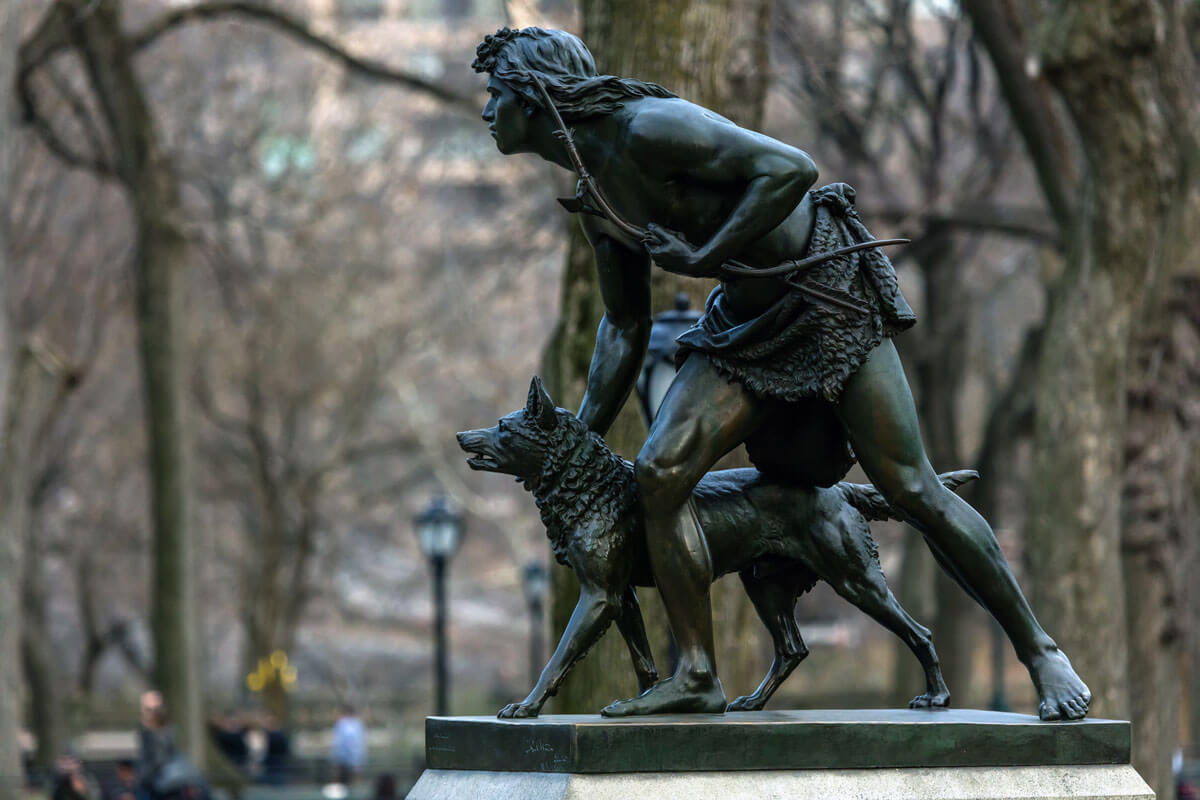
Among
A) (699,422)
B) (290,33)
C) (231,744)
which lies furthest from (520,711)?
(231,744)

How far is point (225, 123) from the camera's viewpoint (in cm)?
3072

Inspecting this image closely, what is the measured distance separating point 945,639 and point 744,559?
1510cm

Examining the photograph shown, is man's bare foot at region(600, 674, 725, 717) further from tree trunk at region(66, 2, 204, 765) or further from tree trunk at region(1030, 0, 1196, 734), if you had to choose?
tree trunk at region(66, 2, 204, 765)

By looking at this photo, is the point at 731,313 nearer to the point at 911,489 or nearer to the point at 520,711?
the point at 911,489

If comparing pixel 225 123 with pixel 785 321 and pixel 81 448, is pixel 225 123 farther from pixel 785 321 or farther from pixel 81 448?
pixel 785 321

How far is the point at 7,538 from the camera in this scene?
1666 cm

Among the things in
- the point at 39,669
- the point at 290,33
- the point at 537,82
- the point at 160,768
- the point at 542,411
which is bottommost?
the point at 39,669

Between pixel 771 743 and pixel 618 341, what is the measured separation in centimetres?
159

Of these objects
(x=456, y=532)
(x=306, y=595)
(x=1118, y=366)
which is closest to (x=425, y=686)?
(x=306, y=595)

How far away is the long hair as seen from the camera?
247 inches

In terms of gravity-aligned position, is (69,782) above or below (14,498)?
below

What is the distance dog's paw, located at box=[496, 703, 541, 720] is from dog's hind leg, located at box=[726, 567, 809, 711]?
0.82 metres

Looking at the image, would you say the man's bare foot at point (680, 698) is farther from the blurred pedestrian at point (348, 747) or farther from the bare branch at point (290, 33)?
the blurred pedestrian at point (348, 747)

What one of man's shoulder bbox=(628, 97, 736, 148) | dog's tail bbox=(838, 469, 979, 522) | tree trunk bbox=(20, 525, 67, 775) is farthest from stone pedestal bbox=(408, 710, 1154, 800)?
tree trunk bbox=(20, 525, 67, 775)
